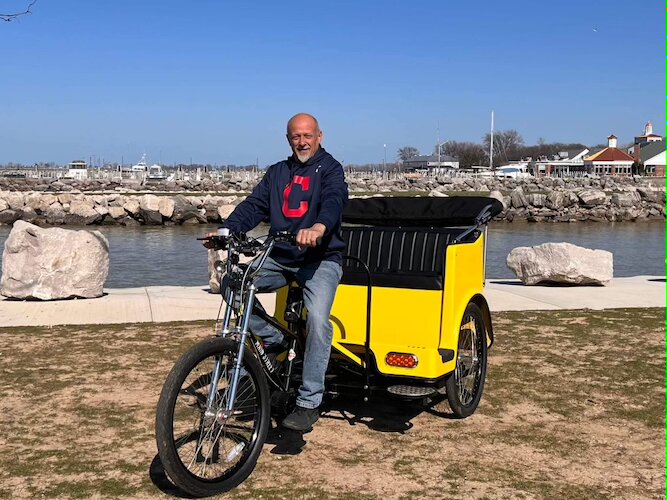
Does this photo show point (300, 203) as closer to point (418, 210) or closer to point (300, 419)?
point (300, 419)

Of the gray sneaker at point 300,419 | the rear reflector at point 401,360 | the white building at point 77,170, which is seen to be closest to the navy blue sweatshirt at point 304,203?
the rear reflector at point 401,360

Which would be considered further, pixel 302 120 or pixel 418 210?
pixel 418 210

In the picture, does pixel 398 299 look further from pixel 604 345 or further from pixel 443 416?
pixel 604 345

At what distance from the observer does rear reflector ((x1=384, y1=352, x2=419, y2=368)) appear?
4332 mm

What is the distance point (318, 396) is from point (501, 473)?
40.7 inches

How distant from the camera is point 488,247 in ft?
76.1

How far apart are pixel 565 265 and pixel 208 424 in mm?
7850

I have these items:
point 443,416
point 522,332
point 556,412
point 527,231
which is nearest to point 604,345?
point 522,332

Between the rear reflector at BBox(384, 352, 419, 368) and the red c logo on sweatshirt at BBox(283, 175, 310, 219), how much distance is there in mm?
996

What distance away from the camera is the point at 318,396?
4.07 m

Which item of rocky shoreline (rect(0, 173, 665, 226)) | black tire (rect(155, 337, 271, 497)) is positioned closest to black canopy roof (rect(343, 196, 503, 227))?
black tire (rect(155, 337, 271, 497))

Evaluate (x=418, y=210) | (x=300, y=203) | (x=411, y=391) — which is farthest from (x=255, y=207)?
(x=418, y=210)

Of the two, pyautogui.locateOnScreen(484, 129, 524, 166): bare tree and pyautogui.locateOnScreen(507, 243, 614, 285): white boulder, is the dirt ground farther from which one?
pyautogui.locateOnScreen(484, 129, 524, 166): bare tree

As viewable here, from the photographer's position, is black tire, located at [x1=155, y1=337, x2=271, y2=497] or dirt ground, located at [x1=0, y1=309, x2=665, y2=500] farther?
dirt ground, located at [x1=0, y1=309, x2=665, y2=500]
